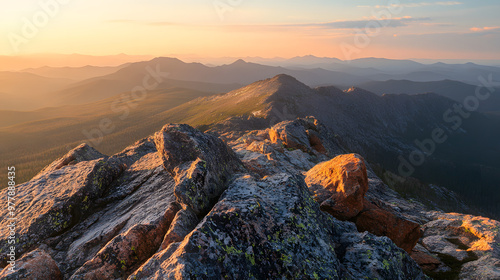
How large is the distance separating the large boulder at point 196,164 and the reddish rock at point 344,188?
673 centimetres

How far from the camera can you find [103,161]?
61.2ft

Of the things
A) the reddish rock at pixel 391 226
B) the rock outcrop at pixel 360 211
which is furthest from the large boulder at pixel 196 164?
the reddish rock at pixel 391 226

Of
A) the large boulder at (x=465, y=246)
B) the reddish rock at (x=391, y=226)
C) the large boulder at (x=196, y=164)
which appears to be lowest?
the large boulder at (x=465, y=246)

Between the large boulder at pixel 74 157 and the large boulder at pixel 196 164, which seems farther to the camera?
the large boulder at pixel 74 157

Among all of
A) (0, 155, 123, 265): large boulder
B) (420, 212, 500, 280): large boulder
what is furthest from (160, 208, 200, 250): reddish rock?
(420, 212, 500, 280): large boulder

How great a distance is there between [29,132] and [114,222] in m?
233

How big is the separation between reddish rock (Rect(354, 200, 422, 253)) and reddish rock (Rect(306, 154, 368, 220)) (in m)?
0.73

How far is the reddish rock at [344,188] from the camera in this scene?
57.4 ft

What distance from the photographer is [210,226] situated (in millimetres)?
10086

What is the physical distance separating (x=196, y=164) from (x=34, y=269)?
8.30 m

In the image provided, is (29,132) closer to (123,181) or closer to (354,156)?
(123,181)

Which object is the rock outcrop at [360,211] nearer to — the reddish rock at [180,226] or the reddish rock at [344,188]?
the reddish rock at [344,188]

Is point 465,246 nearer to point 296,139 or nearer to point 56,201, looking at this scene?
point 296,139


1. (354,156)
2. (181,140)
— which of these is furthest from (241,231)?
(354,156)
